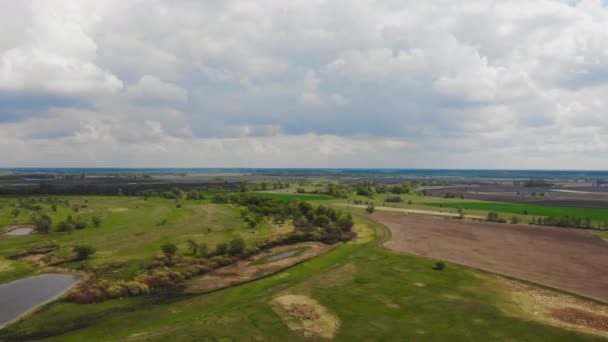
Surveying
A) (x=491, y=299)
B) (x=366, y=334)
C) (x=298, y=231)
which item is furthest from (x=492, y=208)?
(x=366, y=334)

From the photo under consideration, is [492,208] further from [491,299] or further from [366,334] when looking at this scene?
[366,334]

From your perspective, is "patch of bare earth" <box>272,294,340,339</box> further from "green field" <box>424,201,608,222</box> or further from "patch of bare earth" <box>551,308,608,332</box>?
"green field" <box>424,201,608,222</box>

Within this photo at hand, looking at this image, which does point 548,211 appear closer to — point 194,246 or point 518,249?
point 518,249

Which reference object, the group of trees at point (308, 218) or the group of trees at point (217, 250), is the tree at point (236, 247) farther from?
the group of trees at point (308, 218)

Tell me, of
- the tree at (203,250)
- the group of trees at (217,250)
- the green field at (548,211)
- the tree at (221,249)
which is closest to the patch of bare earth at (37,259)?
the group of trees at (217,250)

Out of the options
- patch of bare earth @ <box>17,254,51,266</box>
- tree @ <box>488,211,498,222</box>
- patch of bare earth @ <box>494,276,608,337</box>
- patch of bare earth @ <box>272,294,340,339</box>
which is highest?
tree @ <box>488,211,498,222</box>

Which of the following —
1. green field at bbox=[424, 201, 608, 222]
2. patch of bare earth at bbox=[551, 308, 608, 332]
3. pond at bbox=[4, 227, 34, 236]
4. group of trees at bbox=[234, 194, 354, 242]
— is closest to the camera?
patch of bare earth at bbox=[551, 308, 608, 332]

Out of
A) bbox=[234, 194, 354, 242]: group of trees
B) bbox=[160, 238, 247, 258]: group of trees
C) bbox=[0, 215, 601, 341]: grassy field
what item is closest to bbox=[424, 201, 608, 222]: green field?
bbox=[234, 194, 354, 242]: group of trees

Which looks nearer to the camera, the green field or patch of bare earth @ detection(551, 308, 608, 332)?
patch of bare earth @ detection(551, 308, 608, 332)
